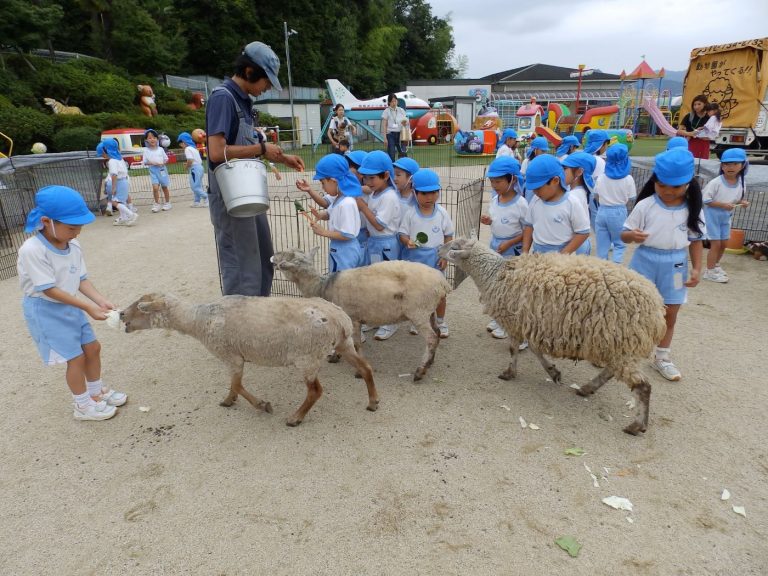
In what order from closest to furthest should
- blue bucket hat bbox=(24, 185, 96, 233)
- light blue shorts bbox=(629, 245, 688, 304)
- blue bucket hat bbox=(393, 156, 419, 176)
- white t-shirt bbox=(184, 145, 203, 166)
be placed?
blue bucket hat bbox=(24, 185, 96, 233)
light blue shorts bbox=(629, 245, 688, 304)
blue bucket hat bbox=(393, 156, 419, 176)
white t-shirt bbox=(184, 145, 203, 166)

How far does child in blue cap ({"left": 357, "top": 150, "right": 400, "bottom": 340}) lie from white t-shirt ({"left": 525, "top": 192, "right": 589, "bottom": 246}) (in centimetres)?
154

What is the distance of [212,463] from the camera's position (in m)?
3.49

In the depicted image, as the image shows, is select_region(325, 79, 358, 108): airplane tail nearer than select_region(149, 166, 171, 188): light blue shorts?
No

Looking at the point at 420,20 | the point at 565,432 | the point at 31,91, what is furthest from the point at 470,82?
the point at 565,432

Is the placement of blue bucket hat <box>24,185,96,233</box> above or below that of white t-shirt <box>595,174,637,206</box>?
above

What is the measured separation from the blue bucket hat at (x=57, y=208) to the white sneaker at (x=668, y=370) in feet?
17.2

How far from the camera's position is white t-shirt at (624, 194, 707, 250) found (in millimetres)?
4098

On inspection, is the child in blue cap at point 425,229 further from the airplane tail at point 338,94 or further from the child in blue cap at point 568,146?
the airplane tail at point 338,94

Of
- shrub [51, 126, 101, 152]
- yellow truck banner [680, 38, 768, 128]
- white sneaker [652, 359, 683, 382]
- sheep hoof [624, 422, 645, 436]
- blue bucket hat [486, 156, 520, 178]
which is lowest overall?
sheep hoof [624, 422, 645, 436]

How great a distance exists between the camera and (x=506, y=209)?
5.18 meters

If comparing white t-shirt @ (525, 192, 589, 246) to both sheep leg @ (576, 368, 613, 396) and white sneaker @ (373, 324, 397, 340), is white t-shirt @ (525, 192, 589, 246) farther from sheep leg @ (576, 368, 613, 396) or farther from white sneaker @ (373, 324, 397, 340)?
white sneaker @ (373, 324, 397, 340)

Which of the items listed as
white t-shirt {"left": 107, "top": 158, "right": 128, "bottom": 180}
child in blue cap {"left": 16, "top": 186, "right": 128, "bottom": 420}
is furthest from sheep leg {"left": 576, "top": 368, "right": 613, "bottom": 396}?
white t-shirt {"left": 107, "top": 158, "right": 128, "bottom": 180}

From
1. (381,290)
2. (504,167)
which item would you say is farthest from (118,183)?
(504,167)

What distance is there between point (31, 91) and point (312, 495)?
33.4m
